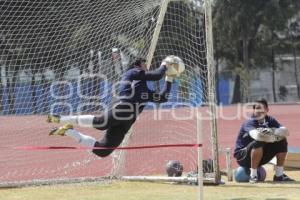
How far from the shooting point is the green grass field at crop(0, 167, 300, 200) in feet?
29.2

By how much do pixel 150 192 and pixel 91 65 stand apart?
19.0 ft

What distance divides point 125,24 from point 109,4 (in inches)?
19.6

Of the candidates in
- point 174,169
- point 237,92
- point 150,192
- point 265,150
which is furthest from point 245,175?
point 237,92

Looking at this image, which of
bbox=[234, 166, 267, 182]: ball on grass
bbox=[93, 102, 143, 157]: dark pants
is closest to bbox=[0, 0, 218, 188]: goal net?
bbox=[234, 166, 267, 182]: ball on grass

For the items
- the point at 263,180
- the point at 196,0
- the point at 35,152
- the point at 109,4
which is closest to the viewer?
the point at 263,180

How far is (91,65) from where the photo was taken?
48.3 feet

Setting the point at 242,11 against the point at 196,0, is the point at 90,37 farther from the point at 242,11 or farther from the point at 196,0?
the point at 242,11

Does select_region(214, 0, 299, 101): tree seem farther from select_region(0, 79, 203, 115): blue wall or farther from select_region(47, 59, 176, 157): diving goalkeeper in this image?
select_region(47, 59, 176, 157): diving goalkeeper

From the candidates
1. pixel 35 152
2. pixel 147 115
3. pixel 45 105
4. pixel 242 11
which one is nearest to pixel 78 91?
pixel 45 105

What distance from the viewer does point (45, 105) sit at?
13.9 m

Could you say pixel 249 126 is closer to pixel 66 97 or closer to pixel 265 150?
pixel 265 150

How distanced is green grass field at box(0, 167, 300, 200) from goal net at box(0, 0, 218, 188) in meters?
0.65

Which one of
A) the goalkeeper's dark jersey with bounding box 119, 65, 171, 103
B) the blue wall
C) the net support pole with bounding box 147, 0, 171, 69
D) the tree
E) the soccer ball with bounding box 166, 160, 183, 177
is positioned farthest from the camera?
the tree

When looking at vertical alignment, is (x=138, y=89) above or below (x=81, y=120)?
above
